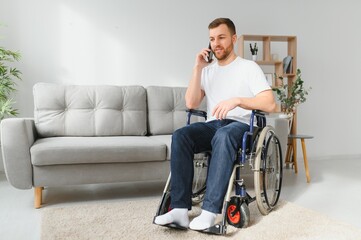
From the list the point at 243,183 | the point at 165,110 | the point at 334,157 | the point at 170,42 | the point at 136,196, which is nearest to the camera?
the point at 243,183

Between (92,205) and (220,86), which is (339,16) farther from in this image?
(92,205)

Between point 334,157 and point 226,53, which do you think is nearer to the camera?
point 226,53

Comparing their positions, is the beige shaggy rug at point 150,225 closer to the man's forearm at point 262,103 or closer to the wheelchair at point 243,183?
the wheelchair at point 243,183

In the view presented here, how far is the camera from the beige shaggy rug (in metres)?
1.60

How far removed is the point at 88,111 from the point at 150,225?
1.25 meters

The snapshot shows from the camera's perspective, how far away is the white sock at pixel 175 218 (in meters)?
1.58

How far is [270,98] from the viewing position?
1.75 meters

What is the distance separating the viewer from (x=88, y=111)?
270 centimetres

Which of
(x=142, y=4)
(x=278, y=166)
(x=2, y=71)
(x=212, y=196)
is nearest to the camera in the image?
(x=212, y=196)

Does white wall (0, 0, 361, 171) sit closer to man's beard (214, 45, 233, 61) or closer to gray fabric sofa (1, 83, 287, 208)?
gray fabric sofa (1, 83, 287, 208)

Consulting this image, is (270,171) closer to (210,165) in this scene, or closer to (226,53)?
(210,165)

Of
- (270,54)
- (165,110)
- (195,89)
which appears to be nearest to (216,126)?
(195,89)

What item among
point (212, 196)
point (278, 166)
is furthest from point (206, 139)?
point (278, 166)

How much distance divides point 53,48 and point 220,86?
1.91m
